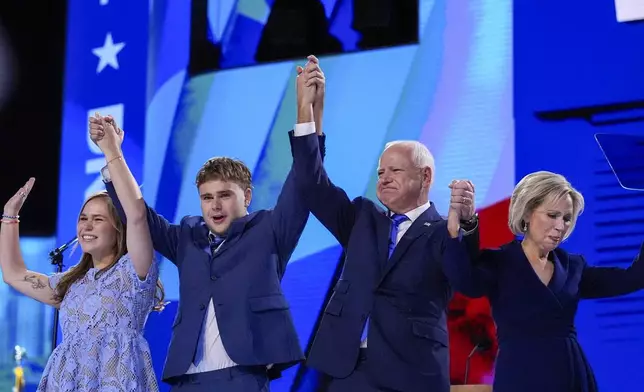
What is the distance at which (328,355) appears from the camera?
2.60 metres

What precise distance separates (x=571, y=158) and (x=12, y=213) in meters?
2.33

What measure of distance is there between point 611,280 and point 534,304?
28 centimetres

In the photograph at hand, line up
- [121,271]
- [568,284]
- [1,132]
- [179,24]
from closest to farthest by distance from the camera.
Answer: [568,284] → [121,271] → [179,24] → [1,132]

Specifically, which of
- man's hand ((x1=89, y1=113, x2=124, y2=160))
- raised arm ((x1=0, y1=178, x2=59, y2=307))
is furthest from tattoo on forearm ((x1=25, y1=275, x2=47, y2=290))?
man's hand ((x1=89, y1=113, x2=124, y2=160))

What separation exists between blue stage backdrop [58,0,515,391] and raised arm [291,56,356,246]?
4.82 ft

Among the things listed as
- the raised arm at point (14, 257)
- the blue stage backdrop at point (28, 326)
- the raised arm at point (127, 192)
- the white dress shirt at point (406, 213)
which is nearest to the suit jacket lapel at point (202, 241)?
the raised arm at point (127, 192)

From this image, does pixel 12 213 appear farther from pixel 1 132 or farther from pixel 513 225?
pixel 1 132

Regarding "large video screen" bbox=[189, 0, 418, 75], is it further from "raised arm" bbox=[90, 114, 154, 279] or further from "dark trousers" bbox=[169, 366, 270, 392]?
"dark trousers" bbox=[169, 366, 270, 392]

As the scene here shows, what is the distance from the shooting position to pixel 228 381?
8.89 ft

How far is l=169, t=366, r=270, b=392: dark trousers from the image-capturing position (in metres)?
2.71

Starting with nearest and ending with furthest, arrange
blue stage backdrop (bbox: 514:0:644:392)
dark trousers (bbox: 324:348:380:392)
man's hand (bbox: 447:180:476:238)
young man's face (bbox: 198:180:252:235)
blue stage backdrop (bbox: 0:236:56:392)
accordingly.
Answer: man's hand (bbox: 447:180:476:238) → dark trousers (bbox: 324:348:380:392) → young man's face (bbox: 198:180:252:235) → blue stage backdrop (bbox: 514:0:644:392) → blue stage backdrop (bbox: 0:236:56:392)

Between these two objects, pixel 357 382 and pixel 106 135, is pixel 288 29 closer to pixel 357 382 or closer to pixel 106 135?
pixel 106 135

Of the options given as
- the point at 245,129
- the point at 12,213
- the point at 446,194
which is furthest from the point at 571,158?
the point at 12,213

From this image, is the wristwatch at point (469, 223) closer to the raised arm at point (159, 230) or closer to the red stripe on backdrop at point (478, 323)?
the raised arm at point (159, 230)
